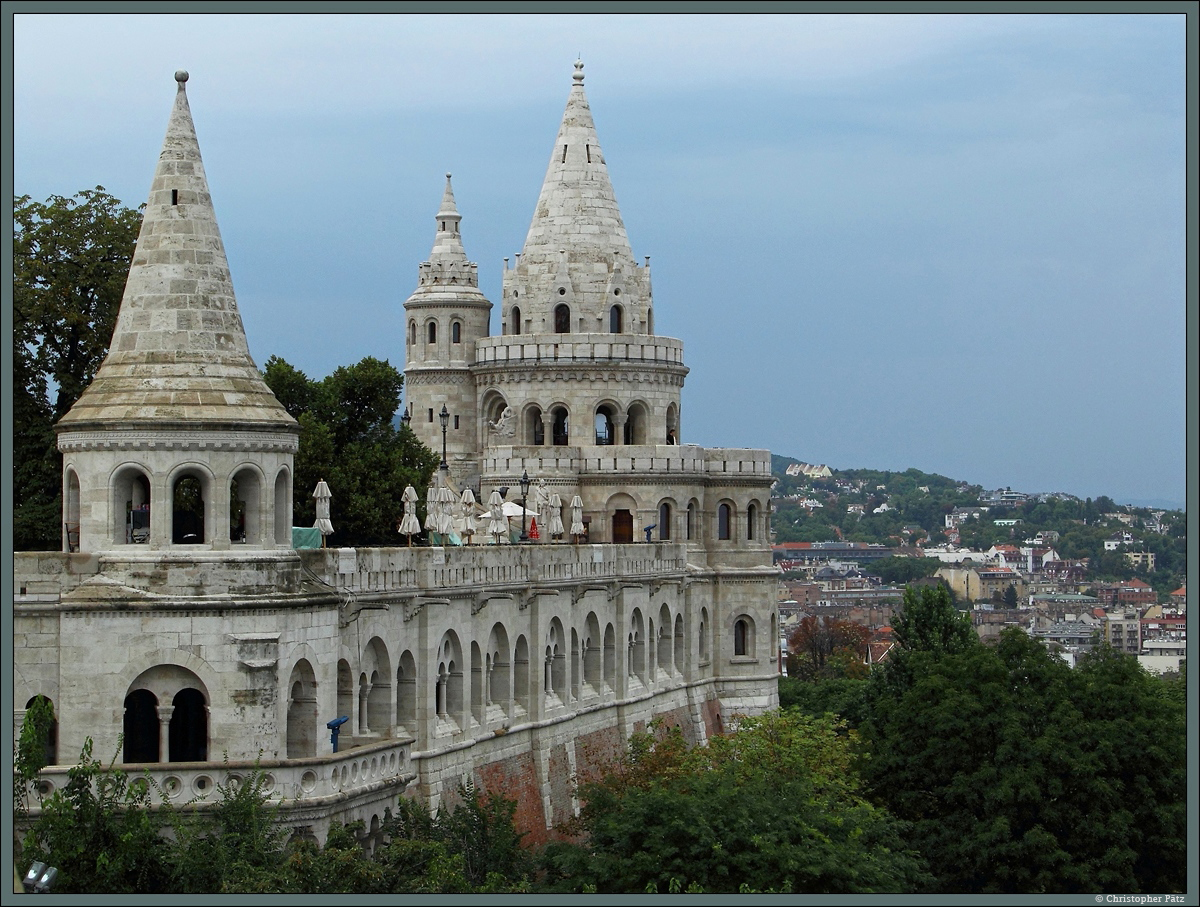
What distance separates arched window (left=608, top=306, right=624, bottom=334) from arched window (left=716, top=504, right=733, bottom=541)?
729 cm

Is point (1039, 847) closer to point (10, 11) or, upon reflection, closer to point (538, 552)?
point (538, 552)

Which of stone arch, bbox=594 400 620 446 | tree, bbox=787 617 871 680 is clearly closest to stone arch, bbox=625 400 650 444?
stone arch, bbox=594 400 620 446

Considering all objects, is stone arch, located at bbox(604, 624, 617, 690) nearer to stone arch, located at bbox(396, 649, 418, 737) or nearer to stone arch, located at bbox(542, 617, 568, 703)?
stone arch, located at bbox(542, 617, 568, 703)

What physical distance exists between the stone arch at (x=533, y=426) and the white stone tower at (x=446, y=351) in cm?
249

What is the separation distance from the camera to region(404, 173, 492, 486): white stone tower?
90.8 metres

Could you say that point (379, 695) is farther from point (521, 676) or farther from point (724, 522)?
point (724, 522)

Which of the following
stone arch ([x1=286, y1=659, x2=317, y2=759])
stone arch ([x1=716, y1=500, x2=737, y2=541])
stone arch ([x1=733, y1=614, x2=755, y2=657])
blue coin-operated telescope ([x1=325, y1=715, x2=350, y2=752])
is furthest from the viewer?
stone arch ([x1=733, y1=614, x2=755, y2=657])

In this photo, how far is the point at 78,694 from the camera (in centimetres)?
4541

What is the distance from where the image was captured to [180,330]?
4672 cm

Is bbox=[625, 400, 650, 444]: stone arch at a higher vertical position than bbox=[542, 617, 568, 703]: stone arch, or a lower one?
higher

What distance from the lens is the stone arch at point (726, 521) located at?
89.6 metres

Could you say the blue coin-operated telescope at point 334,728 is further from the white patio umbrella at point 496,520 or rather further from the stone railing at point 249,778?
the white patio umbrella at point 496,520

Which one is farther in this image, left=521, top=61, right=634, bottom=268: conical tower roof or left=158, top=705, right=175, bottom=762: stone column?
left=521, top=61, right=634, bottom=268: conical tower roof

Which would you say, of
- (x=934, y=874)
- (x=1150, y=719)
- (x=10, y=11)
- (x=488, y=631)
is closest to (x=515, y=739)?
(x=488, y=631)
